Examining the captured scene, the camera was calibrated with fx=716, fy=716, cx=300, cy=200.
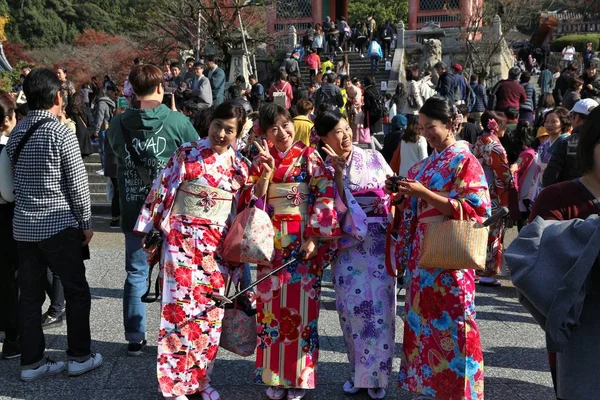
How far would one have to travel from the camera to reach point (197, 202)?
13.5 feet

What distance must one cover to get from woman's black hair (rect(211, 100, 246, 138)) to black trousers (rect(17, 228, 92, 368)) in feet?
3.68

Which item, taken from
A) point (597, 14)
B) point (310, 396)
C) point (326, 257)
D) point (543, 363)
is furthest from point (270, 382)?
point (597, 14)

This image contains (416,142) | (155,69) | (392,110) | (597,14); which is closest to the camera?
(155,69)

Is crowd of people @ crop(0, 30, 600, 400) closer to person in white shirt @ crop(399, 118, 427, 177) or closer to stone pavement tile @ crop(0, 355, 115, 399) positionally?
stone pavement tile @ crop(0, 355, 115, 399)

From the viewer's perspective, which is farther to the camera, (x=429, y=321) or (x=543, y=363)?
(x=543, y=363)

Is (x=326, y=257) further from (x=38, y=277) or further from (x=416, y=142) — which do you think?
(x=416, y=142)

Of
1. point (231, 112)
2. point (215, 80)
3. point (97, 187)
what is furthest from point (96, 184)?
point (231, 112)

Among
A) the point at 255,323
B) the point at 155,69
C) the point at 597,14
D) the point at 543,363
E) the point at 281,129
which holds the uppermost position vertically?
the point at 597,14

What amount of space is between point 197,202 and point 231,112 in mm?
558

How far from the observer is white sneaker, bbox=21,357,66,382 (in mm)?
4328

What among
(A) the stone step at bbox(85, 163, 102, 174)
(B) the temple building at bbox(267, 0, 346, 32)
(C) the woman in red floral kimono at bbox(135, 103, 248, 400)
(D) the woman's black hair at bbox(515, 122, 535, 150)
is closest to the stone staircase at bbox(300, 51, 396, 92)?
(B) the temple building at bbox(267, 0, 346, 32)

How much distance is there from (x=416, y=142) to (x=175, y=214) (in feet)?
10.4

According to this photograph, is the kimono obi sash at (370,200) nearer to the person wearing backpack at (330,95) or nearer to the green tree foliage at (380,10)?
the person wearing backpack at (330,95)

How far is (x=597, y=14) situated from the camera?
35.3 meters
